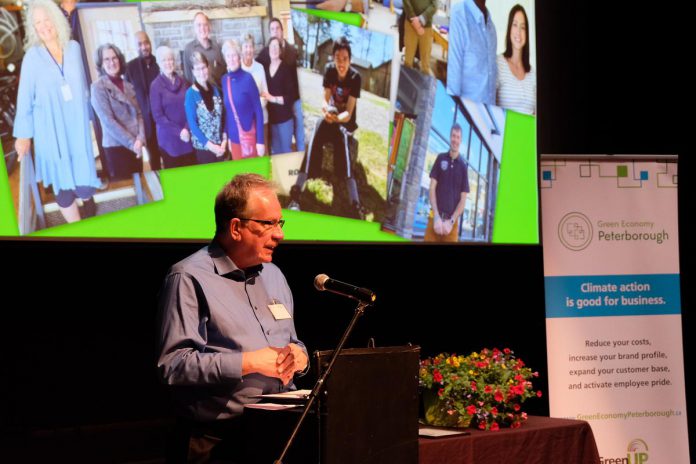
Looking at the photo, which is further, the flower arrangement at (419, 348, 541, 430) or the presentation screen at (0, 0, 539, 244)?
the presentation screen at (0, 0, 539, 244)

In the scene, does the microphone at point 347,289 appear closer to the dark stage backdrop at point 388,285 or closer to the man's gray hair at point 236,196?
the man's gray hair at point 236,196

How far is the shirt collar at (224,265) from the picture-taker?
9.98ft

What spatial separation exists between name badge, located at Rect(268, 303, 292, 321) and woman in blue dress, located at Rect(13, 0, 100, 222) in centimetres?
148

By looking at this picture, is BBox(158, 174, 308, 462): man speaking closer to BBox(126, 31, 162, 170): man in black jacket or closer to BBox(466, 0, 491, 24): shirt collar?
BBox(126, 31, 162, 170): man in black jacket

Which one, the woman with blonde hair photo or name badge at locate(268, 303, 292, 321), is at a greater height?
the woman with blonde hair photo

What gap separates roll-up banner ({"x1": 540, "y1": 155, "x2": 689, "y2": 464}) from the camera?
5.36 metres

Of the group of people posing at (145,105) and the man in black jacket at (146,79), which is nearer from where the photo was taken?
the group of people posing at (145,105)

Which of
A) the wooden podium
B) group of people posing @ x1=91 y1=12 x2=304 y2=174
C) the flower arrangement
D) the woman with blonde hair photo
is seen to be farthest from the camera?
the woman with blonde hair photo

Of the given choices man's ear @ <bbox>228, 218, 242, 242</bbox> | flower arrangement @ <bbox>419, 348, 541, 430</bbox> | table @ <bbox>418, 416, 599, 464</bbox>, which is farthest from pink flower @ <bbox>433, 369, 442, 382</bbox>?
man's ear @ <bbox>228, 218, 242, 242</bbox>

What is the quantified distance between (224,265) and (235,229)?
4.9 inches

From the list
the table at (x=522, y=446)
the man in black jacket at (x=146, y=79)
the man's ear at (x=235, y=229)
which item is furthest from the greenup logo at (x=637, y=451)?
the man's ear at (x=235, y=229)

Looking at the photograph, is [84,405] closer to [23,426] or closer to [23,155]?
[23,426]

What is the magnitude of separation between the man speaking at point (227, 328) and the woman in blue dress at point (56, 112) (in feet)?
4.52

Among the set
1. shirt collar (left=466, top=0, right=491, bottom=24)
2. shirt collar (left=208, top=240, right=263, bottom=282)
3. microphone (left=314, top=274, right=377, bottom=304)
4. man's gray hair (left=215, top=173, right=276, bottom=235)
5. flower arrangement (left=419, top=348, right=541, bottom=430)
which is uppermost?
shirt collar (left=466, top=0, right=491, bottom=24)
